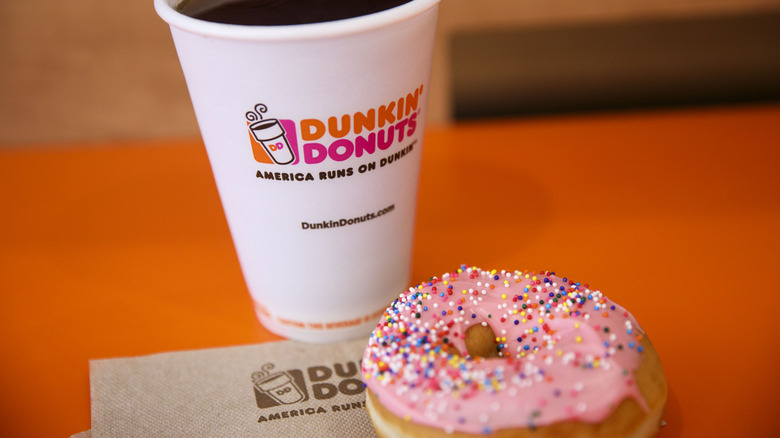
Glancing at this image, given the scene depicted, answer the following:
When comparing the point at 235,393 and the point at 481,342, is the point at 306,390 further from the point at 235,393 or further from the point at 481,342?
the point at 481,342

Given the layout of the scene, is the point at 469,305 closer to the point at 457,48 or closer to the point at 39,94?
the point at 457,48

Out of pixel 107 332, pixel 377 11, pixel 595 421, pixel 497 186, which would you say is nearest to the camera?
pixel 595 421

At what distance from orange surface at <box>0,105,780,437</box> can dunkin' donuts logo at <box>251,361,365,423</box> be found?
0.37ft

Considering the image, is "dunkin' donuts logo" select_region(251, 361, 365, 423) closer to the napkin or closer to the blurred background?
the napkin

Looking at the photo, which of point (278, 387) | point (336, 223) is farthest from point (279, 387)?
point (336, 223)

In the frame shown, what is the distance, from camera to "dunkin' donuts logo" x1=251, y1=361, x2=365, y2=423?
79 cm

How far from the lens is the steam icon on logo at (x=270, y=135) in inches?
29.2

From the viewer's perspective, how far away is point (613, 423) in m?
Answer: 0.62

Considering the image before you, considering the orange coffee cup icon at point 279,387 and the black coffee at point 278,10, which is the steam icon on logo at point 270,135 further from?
the orange coffee cup icon at point 279,387

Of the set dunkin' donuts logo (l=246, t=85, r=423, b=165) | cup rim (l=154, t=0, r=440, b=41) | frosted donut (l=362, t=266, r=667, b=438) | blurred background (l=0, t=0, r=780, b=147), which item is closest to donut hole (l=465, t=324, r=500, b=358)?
frosted donut (l=362, t=266, r=667, b=438)

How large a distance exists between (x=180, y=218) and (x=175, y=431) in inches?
19.6

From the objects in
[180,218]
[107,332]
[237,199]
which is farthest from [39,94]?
[237,199]

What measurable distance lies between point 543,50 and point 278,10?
0.94 metres

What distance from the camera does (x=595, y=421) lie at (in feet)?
2.01
